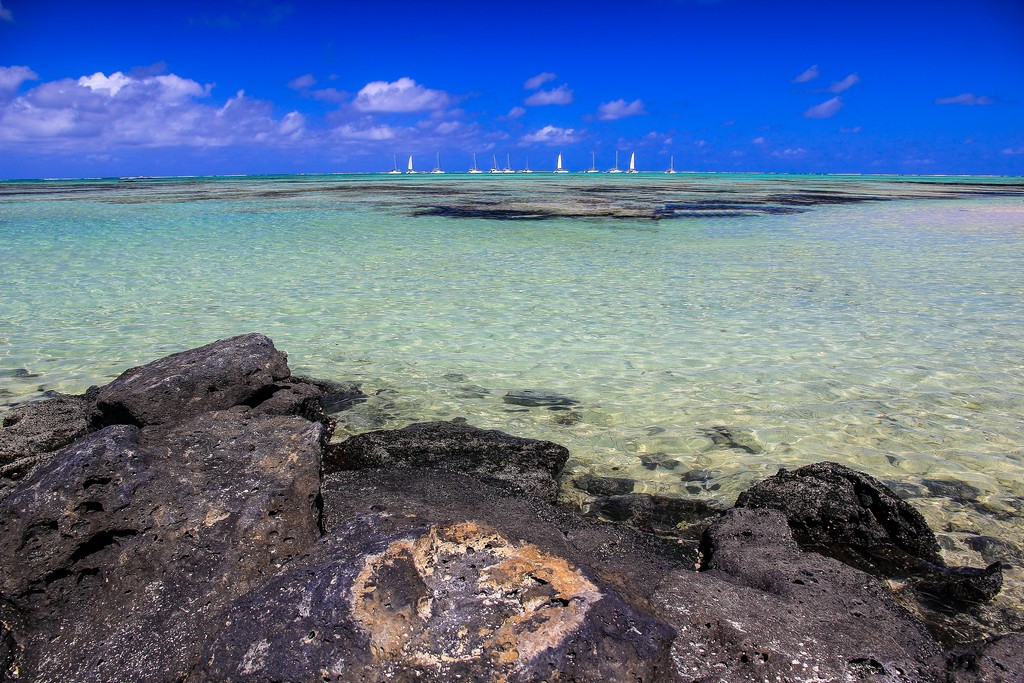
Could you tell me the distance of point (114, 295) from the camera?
27.1 ft

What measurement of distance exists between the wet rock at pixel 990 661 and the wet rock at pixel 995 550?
3.08 ft

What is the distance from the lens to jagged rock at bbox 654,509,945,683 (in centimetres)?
191

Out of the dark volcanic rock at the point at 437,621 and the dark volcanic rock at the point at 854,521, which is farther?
the dark volcanic rock at the point at 854,521

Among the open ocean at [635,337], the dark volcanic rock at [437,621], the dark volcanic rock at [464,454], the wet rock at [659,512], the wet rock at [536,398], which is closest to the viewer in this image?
the dark volcanic rock at [437,621]

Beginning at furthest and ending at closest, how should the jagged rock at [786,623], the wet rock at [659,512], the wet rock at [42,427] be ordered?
1. the wet rock at [42,427]
2. the wet rock at [659,512]
3. the jagged rock at [786,623]

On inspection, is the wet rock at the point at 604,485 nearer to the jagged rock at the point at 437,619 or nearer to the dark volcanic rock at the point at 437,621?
the jagged rock at the point at 437,619

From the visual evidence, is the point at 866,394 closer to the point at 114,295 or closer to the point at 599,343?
the point at 599,343

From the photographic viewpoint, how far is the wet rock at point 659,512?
10.2 ft

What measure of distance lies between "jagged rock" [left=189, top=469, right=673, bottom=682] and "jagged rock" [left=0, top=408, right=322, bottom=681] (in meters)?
0.29

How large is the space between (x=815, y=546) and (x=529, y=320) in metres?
4.45

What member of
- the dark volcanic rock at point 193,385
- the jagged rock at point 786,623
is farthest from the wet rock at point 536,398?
the jagged rock at point 786,623

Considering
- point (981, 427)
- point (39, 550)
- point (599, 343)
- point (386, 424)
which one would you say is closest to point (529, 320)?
point (599, 343)

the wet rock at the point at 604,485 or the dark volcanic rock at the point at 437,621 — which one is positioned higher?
the dark volcanic rock at the point at 437,621

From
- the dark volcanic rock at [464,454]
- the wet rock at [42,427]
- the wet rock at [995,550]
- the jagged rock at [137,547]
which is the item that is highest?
the jagged rock at [137,547]
